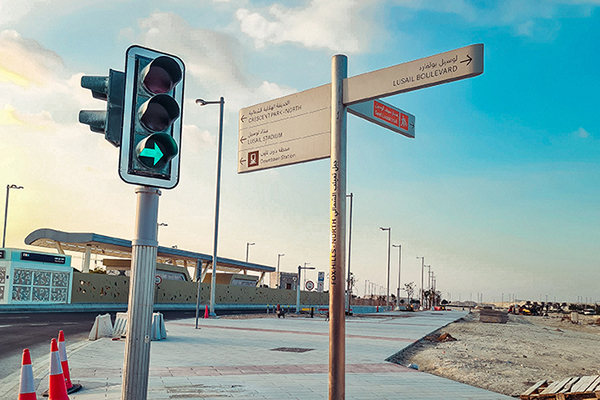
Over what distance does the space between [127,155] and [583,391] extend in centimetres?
797

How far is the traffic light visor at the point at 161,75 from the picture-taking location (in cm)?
387

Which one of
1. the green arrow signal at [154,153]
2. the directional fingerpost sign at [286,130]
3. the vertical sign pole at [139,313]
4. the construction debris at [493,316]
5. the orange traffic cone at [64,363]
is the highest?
A: the directional fingerpost sign at [286,130]

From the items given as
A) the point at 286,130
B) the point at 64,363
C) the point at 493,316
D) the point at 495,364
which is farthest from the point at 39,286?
the point at 493,316

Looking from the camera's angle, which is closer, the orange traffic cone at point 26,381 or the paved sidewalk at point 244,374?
the orange traffic cone at point 26,381

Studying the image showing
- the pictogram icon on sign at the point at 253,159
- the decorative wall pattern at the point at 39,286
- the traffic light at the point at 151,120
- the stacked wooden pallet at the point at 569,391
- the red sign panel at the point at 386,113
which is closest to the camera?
the traffic light at the point at 151,120

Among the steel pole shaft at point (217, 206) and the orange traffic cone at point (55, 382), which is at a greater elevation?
the steel pole shaft at point (217, 206)

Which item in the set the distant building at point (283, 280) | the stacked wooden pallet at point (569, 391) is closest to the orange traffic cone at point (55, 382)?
the stacked wooden pallet at point (569, 391)

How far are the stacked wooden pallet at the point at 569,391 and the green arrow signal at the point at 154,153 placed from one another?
7346 millimetres

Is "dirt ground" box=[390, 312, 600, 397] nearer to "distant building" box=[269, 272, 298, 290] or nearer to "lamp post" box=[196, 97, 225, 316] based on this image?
"lamp post" box=[196, 97, 225, 316]

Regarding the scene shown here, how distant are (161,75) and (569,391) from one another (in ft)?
26.3

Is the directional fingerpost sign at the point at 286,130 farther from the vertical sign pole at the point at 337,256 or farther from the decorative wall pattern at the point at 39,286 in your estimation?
the decorative wall pattern at the point at 39,286

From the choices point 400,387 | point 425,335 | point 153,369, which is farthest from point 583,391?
point 425,335

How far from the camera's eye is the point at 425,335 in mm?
21047

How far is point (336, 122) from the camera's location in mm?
4730
